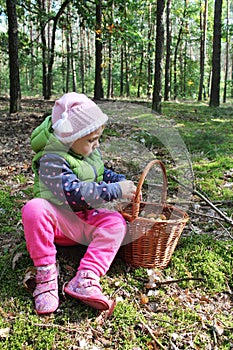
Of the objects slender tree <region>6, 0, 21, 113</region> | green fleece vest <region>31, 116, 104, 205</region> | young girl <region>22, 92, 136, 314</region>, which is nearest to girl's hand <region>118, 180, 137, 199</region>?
young girl <region>22, 92, 136, 314</region>

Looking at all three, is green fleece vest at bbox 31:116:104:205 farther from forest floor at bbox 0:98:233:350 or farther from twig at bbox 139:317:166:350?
twig at bbox 139:317:166:350

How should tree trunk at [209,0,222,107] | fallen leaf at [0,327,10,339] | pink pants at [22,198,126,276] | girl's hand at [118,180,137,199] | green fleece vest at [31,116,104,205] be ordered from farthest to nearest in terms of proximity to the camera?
tree trunk at [209,0,222,107] → girl's hand at [118,180,137,199] → green fleece vest at [31,116,104,205] → pink pants at [22,198,126,276] → fallen leaf at [0,327,10,339]

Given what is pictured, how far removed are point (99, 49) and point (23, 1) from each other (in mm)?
2837

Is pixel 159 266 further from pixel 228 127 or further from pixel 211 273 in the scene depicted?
pixel 228 127

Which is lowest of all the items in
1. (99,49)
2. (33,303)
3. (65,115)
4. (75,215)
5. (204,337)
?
(204,337)

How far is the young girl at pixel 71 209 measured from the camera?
2.28 m

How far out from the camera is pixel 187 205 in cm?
385

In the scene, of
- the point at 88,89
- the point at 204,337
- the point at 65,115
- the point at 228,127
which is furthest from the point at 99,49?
the point at 88,89

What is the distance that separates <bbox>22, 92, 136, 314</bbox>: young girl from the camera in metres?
2.28

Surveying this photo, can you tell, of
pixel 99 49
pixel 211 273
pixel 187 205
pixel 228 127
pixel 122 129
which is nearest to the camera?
pixel 211 273

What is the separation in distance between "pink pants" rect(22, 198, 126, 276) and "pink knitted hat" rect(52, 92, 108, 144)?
0.49 m

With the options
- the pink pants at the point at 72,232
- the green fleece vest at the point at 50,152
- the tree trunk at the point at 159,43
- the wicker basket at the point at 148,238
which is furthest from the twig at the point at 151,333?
the tree trunk at the point at 159,43

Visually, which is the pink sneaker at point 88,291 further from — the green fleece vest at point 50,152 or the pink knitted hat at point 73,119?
the pink knitted hat at point 73,119

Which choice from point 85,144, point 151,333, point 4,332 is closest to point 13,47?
point 85,144
